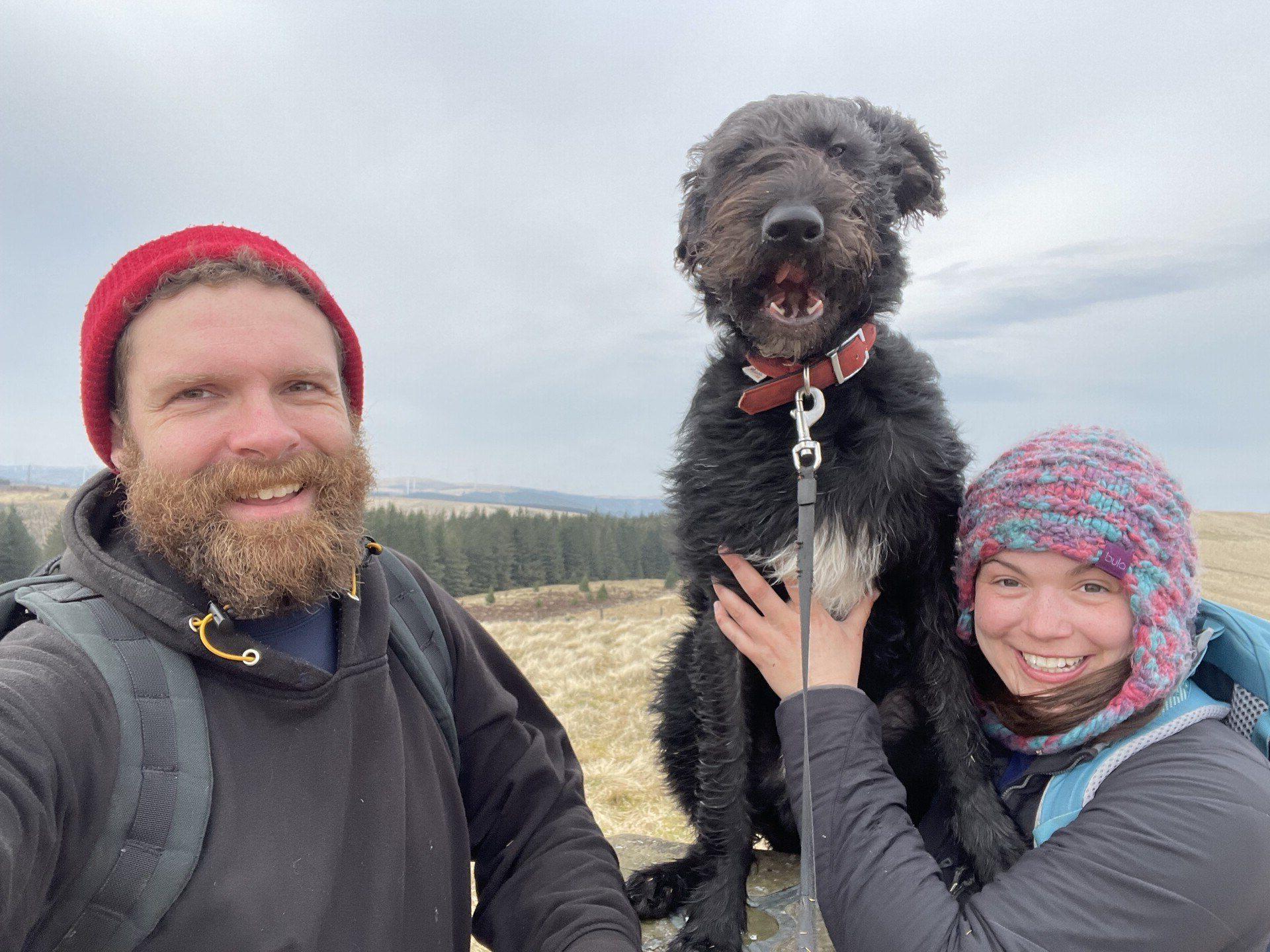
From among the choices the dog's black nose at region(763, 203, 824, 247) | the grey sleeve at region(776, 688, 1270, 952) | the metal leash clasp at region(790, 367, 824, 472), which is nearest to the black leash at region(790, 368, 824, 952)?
the metal leash clasp at region(790, 367, 824, 472)

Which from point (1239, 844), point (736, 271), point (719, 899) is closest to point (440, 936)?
point (719, 899)

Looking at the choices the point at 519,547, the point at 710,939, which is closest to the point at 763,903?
the point at 710,939

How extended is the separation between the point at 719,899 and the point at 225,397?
7.16ft

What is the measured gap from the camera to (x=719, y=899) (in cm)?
254

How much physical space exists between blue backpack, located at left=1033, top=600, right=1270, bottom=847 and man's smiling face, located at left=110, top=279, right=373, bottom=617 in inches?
78.3

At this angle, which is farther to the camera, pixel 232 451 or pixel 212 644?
pixel 232 451

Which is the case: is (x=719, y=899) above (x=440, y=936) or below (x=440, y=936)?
below

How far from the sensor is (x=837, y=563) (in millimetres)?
2486

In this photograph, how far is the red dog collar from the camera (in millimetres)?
2436

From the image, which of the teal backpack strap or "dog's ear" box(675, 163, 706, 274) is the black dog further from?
the teal backpack strap

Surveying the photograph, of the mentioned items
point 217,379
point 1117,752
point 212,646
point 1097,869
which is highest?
point 217,379

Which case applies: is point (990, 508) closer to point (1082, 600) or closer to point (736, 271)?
point (1082, 600)

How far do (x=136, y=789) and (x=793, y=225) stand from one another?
7.07ft

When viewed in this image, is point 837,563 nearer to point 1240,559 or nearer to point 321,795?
point 321,795
